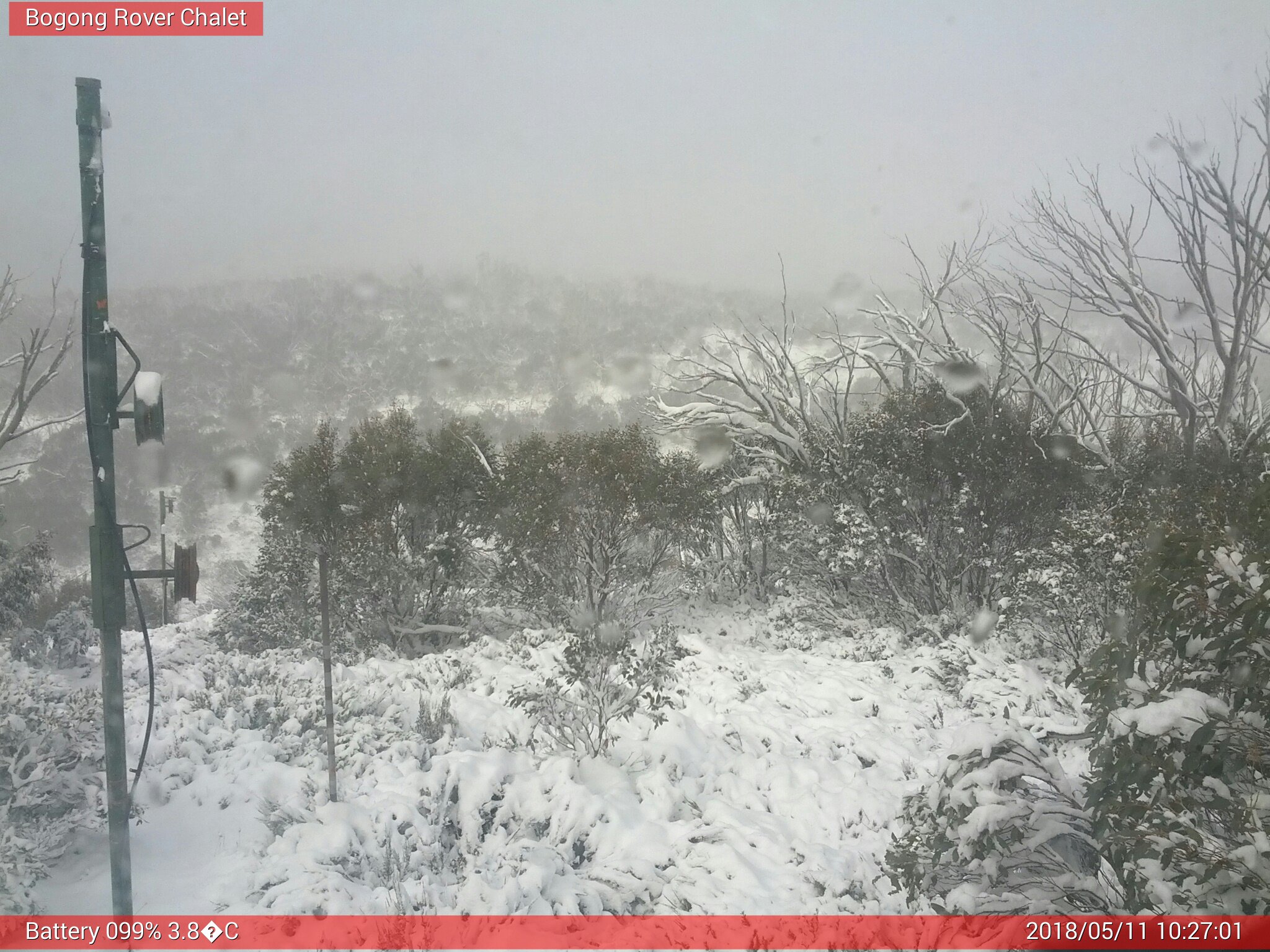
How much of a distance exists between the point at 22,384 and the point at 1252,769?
10980 millimetres

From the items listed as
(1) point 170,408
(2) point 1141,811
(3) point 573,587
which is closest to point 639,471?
(3) point 573,587

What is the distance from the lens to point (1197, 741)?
8.04 feet

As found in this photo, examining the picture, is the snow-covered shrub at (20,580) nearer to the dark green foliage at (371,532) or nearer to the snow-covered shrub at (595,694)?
the dark green foliage at (371,532)

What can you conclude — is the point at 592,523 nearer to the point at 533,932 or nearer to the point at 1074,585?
the point at 1074,585

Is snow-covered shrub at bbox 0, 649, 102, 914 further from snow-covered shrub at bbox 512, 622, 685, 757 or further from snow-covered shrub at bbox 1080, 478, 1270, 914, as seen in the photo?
snow-covered shrub at bbox 1080, 478, 1270, 914

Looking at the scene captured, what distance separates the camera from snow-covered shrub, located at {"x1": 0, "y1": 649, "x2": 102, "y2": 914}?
4.09 metres

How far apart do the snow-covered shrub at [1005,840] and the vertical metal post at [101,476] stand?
12.2 ft

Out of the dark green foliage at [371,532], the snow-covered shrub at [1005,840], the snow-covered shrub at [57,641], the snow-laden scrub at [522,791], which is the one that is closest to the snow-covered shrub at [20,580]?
the snow-covered shrub at [57,641]

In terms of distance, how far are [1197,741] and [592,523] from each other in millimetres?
8873

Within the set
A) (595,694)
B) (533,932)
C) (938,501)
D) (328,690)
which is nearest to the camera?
(533,932)

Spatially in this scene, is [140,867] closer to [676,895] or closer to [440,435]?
[676,895]

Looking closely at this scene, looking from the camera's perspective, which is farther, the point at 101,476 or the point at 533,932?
the point at 533,932

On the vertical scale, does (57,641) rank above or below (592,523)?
below

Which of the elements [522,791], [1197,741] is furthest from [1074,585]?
[1197,741]
